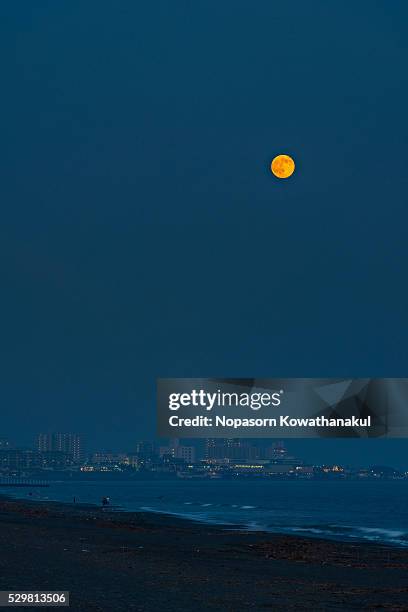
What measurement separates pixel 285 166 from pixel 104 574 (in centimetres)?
2079

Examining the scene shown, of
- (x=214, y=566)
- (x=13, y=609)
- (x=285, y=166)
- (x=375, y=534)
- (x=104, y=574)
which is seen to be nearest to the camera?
(x=13, y=609)

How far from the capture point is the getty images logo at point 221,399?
2233 centimetres

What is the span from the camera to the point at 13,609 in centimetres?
1942

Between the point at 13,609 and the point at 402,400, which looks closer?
the point at 13,609

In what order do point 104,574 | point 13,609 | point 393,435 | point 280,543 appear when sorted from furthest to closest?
1. point 280,543
2. point 104,574
3. point 393,435
4. point 13,609

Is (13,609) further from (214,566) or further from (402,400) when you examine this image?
(214,566)

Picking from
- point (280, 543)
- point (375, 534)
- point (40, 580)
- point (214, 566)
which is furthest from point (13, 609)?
point (375, 534)

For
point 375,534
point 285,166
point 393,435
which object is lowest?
point 375,534

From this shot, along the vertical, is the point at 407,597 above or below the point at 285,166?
below
